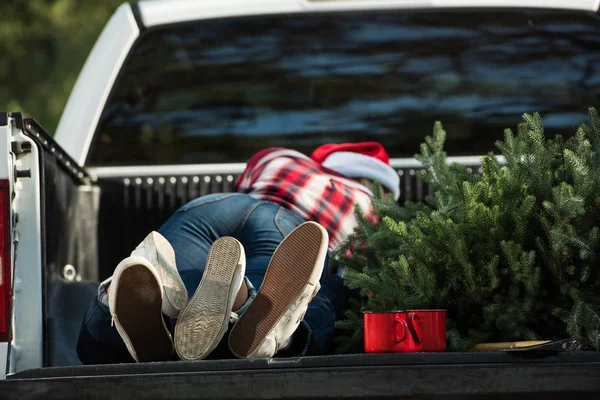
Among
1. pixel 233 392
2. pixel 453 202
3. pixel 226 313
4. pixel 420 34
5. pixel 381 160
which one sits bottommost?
pixel 233 392

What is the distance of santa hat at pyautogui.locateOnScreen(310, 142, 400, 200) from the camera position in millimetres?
4027

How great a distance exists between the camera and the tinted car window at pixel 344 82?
15.0 ft

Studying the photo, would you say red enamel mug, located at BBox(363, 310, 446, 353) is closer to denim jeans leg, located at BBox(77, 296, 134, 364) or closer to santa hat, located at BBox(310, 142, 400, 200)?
denim jeans leg, located at BBox(77, 296, 134, 364)

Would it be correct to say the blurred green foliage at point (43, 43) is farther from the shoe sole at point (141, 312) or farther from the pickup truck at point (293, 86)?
the shoe sole at point (141, 312)

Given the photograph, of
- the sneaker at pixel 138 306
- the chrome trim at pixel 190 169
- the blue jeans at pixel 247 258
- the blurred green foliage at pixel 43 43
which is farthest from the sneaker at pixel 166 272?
the blurred green foliage at pixel 43 43

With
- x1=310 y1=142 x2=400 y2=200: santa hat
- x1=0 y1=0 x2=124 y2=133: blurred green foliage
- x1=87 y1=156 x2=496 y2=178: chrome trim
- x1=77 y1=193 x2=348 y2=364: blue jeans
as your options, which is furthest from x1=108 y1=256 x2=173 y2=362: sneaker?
x1=0 y1=0 x2=124 y2=133: blurred green foliage

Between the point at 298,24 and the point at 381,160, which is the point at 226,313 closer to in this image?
the point at 381,160

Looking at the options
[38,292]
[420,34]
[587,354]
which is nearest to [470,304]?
[587,354]

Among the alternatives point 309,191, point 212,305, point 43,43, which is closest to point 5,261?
point 212,305

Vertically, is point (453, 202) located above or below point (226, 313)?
above

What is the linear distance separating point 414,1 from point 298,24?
0.51 meters

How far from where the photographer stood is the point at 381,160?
4.14 meters

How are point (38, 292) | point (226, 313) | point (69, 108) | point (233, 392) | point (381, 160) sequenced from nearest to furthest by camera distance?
point (233, 392) < point (226, 313) < point (38, 292) < point (381, 160) < point (69, 108)

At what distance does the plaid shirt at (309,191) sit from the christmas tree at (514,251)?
54 cm
